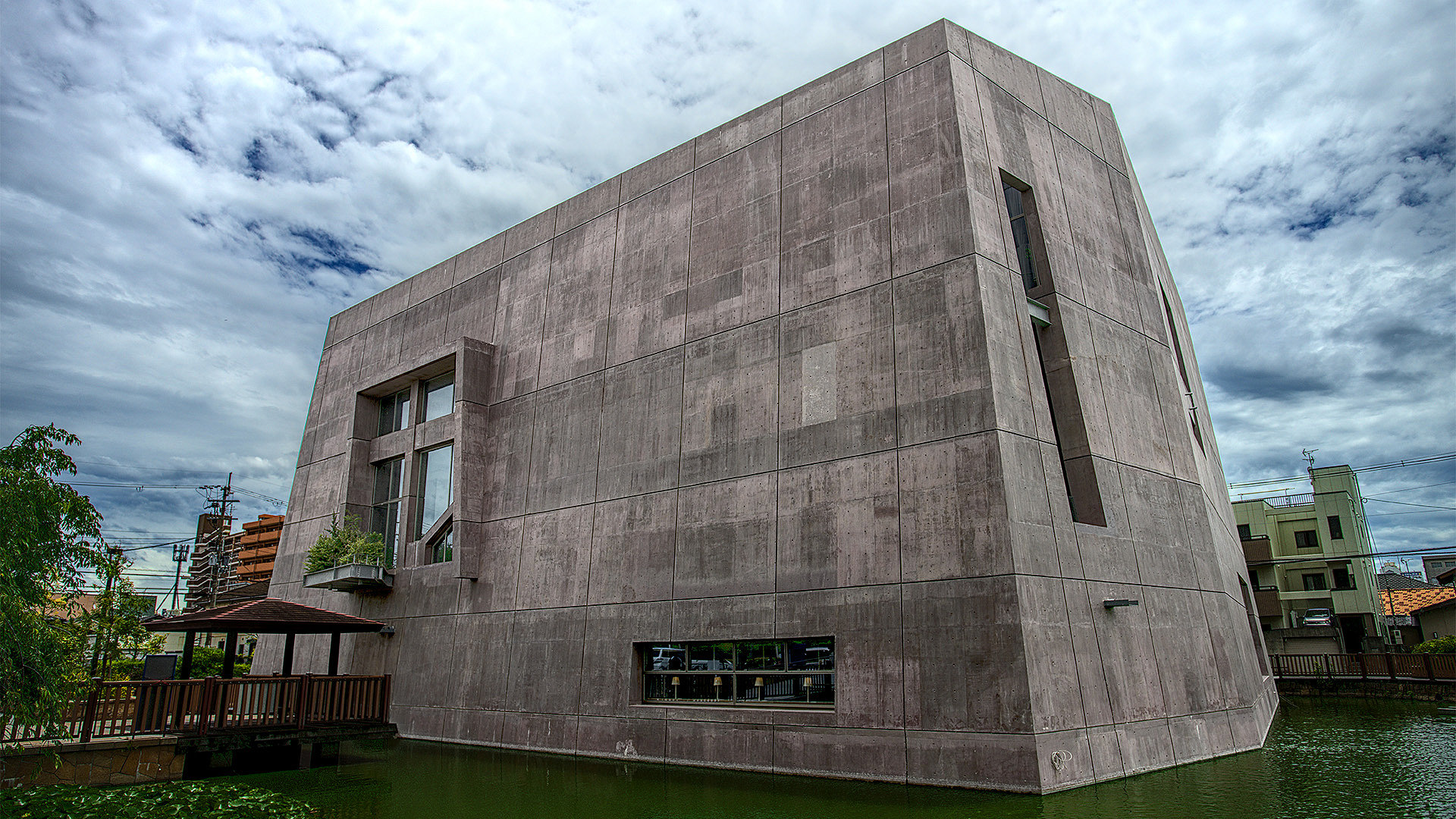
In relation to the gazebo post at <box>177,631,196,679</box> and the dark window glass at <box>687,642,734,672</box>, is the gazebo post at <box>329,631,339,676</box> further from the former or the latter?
the dark window glass at <box>687,642,734,672</box>

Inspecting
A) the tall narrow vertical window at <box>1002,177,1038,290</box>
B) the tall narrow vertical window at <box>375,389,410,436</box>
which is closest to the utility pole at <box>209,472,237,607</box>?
the tall narrow vertical window at <box>375,389,410,436</box>

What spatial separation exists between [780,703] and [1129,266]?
454 inches

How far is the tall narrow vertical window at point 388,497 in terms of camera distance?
23891mm

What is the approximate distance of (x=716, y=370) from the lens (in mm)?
16594

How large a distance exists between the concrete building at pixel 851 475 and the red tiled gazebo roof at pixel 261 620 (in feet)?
10.9

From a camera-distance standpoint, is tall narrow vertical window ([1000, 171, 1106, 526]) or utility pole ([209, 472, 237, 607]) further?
utility pole ([209, 472, 237, 607])

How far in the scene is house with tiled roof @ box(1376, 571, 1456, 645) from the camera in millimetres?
41144

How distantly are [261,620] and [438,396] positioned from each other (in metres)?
9.13

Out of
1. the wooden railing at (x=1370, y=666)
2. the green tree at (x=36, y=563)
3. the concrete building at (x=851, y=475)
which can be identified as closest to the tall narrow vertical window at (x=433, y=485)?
the concrete building at (x=851, y=475)

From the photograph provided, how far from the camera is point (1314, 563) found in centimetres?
4803

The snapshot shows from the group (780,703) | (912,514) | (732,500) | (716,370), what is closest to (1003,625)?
(912,514)

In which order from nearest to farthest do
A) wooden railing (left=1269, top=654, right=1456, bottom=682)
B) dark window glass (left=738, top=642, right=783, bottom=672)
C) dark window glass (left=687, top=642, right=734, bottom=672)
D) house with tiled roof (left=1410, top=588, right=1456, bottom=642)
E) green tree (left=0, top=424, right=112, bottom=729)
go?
green tree (left=0, top=424, right=112, bottom=729) → dark window glass (left=738, top=642, right=783, bottom=672) → dark window glass (left=687, top=642, right=734, bottom=672) → wooden railing (left=1269, top=654, right=1456, bottom=682) → house with tiled roof (left=1410, top=588, right=1456, bottom=642)

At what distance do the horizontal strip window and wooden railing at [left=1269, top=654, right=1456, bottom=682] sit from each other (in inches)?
898

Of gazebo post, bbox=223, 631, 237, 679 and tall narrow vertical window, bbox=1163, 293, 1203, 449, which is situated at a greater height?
tall narrow vertical window, bbox=1163, 293, 1203, 449
